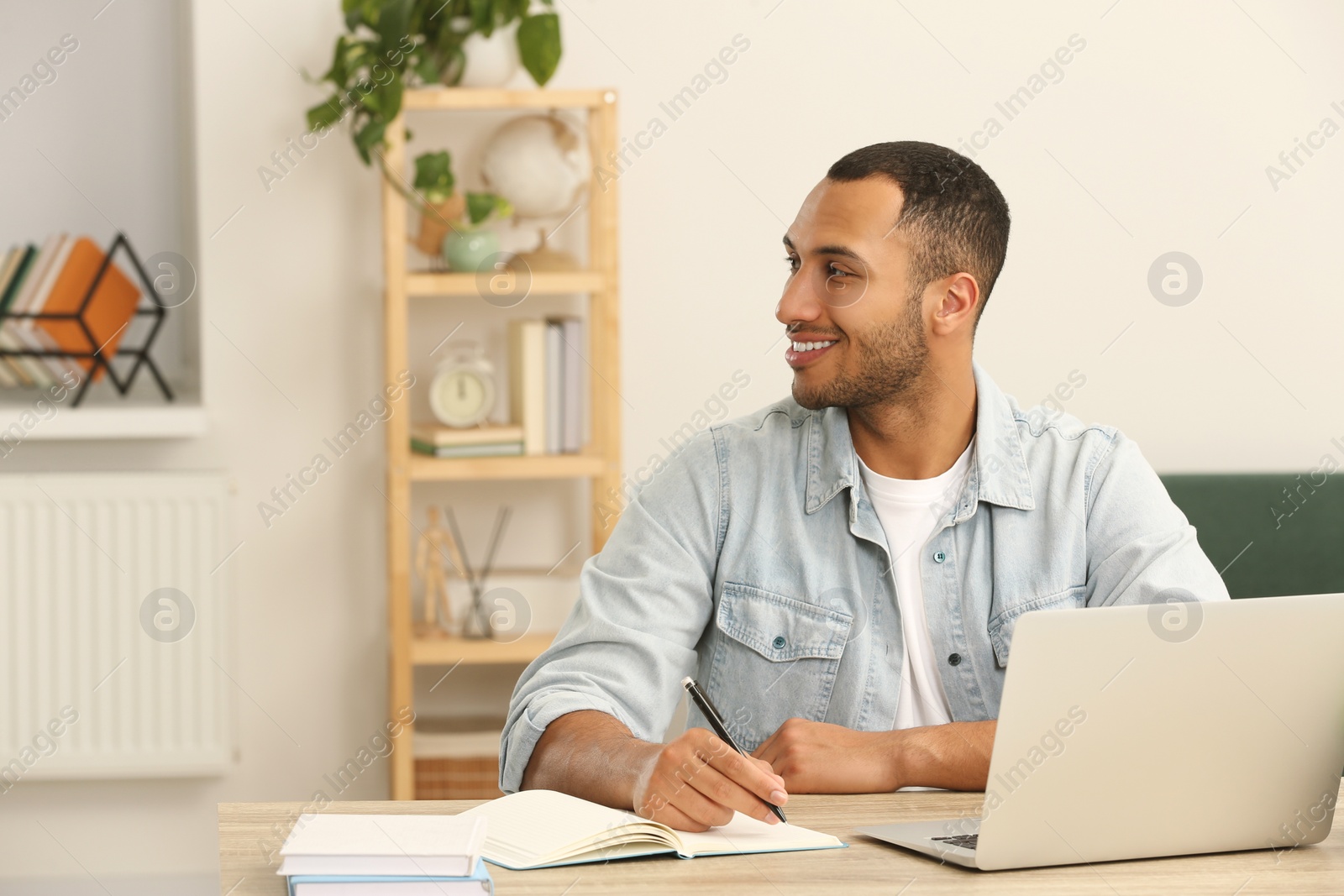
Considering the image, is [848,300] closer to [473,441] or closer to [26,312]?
[473,441]

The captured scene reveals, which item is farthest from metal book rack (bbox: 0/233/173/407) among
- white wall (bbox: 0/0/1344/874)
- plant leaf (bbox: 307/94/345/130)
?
plant leaf (bbox: 307/94/345/130)

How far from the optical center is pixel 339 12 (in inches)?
101

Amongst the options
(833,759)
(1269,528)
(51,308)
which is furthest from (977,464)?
(51,308)

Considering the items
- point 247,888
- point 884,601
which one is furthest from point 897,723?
point 247,888

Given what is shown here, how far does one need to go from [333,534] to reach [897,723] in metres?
1.53

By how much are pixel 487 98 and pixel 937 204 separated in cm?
110

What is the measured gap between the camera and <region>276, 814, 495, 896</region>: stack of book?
35.2 inches

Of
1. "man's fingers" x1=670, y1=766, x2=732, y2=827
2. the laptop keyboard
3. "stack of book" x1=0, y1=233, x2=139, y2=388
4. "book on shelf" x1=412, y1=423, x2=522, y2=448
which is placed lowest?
the laptop keyboard

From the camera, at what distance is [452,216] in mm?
2455

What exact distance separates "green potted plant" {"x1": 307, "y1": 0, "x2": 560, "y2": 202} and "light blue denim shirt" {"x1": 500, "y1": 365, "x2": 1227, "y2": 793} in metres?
1.10

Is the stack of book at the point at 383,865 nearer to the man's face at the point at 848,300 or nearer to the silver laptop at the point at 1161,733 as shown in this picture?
the silver laptop at the point at 1161,733

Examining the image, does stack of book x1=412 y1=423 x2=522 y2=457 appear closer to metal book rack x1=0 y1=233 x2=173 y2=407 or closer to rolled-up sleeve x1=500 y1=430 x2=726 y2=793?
metal book rack x1=0 y1=233 x2=173 y2=407

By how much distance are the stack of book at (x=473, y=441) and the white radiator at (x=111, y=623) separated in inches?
17.6

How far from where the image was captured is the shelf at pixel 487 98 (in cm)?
235
